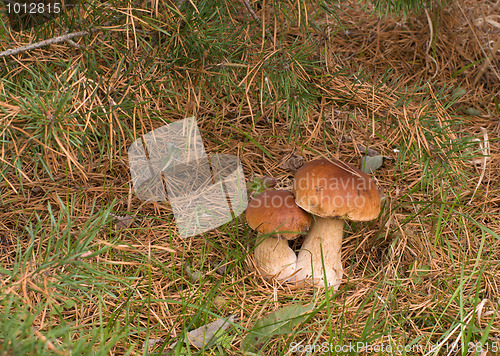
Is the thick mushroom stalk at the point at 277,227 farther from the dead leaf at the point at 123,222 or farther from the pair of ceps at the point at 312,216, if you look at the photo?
the dead leaf at the point at 123,222

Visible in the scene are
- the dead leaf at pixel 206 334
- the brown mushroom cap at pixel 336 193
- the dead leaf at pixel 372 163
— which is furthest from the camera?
the dead leaf at pixel 372 163

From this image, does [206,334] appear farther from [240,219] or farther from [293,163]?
[293,163]

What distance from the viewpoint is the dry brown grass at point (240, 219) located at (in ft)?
4.35

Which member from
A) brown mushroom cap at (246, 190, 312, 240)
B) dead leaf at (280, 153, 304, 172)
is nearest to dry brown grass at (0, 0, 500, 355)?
dead leaf at (280, 153, 304, 172)

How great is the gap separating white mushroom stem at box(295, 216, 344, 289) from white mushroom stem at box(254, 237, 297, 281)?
5cm

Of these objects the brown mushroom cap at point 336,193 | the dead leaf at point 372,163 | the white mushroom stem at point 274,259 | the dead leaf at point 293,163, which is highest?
the brown mushroom cap at point 336,193

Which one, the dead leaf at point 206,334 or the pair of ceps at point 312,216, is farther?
the pair of ceps at point 312,216

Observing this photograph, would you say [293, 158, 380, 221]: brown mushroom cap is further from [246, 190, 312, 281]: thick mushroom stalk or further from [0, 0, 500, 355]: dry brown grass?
[0, 0, 500, 355]: dry brown grass

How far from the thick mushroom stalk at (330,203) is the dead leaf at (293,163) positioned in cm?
44

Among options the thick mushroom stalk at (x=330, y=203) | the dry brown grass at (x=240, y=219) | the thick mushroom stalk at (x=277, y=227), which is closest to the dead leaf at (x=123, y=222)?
the dry brown grass at (x=240, y=219)

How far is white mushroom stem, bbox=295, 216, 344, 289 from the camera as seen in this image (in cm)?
171

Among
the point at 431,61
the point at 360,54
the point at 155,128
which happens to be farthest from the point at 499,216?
the point at 155,128

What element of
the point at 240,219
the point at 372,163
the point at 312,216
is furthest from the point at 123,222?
the point at 372,163

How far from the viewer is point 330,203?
1549mm
